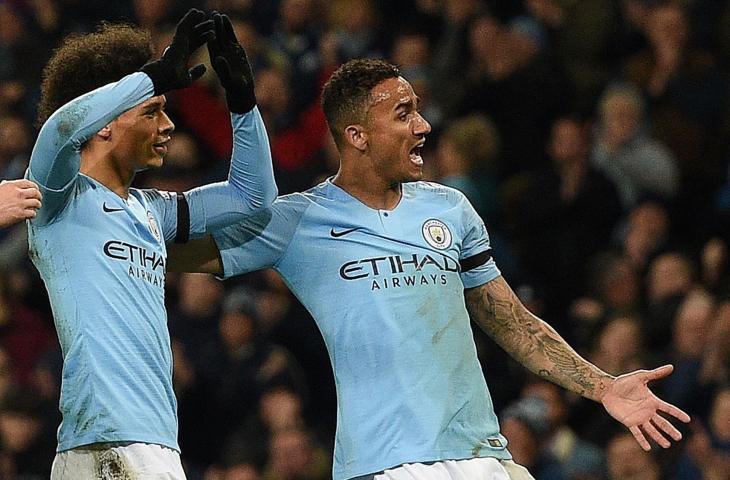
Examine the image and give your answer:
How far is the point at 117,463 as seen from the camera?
14.8 ft

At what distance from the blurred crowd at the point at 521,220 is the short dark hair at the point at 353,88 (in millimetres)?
2772

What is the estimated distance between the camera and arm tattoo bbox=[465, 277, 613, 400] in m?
5.23

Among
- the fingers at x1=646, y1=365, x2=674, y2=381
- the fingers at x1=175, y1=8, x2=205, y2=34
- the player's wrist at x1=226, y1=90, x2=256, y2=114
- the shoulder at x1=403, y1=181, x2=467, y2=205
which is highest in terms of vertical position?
the fingers at x1=175, y1=8, x2=205, y2=34

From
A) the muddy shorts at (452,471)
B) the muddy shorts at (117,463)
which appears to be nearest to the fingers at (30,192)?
the muddy shorts at (117,463)

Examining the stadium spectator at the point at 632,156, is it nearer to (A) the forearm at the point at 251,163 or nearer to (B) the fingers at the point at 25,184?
(A) the forearm at the point at 251,163

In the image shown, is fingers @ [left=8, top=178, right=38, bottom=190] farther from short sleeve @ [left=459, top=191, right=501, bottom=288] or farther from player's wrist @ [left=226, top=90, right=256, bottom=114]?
short sleeve @ [left=459, top=191, right=501, bottom=288]

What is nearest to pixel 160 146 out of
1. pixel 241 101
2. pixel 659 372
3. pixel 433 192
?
pixel 241 101

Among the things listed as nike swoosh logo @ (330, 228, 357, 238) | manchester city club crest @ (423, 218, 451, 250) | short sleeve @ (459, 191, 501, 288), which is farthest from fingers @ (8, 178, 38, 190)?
short sleeve @ (459, 191, 501, 288)

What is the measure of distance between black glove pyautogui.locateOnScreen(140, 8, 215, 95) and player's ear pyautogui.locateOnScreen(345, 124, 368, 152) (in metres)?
0.83

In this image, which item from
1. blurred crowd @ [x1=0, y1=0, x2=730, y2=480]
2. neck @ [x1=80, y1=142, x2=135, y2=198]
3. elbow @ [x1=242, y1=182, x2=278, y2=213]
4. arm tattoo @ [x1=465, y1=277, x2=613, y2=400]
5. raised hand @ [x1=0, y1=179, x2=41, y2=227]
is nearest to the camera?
raised hand @ [x1=0, y1=179, x2=41, y2=227]

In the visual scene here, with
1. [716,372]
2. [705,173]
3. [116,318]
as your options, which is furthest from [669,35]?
[116,318]

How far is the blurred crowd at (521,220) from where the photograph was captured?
7.92 m

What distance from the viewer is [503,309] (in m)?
5.38

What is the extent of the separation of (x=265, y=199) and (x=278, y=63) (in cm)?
491
